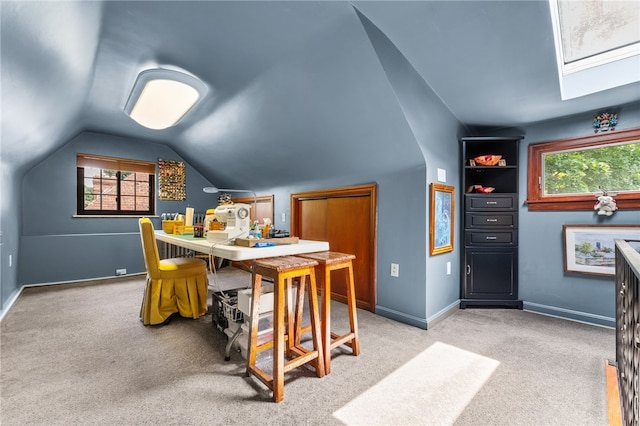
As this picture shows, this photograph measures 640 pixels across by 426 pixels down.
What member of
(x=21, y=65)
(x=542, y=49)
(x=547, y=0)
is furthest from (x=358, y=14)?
(x=21, y=65)

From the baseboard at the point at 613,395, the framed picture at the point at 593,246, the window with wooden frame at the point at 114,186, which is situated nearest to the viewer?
the baseboard at the point at 613,395

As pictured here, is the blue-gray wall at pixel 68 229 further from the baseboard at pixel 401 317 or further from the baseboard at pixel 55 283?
the baseboard at pixel 401 317

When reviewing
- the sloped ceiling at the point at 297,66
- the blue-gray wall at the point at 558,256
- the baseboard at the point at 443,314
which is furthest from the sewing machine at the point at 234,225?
the blue-gray wall at the point at 558,256

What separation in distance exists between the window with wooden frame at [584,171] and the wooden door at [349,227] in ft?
5.78

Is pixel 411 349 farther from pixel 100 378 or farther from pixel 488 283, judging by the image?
pixel 100 378

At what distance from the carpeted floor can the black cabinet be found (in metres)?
0.46

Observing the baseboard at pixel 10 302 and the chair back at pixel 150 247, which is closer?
the chair back at pixel 150 247

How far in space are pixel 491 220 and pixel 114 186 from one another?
5557 mm

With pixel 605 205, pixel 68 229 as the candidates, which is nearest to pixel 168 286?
pixel 68 229

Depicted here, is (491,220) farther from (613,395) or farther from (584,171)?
(613,395)

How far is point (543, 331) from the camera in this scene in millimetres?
2434

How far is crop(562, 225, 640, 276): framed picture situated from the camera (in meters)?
2.48

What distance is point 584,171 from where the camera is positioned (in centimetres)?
273

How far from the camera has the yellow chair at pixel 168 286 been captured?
8.22ft
